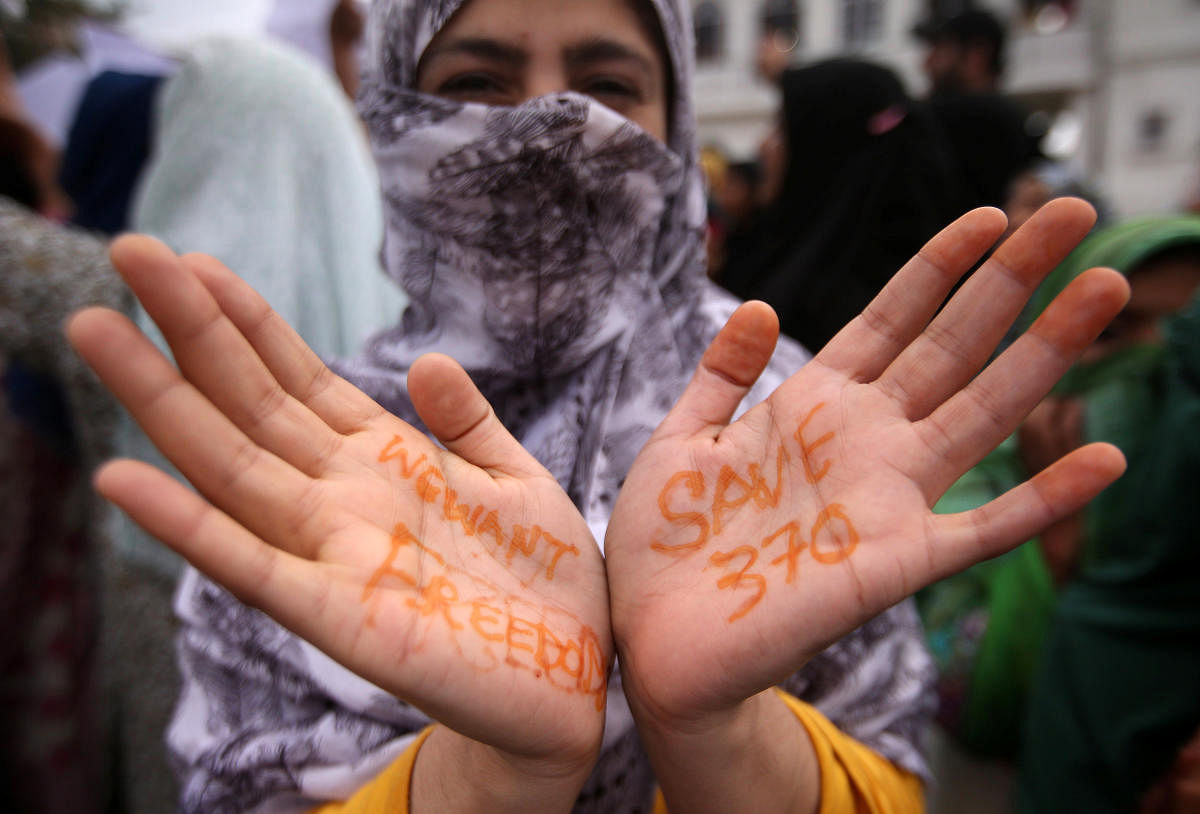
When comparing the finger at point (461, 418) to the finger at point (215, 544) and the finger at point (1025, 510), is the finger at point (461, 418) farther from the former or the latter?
the finger at point (1025, 510)

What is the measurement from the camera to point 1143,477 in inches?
50.4

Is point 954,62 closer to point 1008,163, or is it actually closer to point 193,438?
point 1008,163

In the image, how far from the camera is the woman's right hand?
0.52 meters

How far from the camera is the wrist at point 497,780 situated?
0.64 meters

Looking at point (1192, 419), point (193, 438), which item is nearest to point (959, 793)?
point (1192, 419)

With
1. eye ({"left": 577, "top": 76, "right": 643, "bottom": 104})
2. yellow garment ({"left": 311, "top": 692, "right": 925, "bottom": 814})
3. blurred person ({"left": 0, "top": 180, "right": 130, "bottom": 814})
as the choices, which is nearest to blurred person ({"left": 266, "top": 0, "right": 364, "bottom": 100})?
blurred person ({"left": 0, "top": 180, "right": 130, "bottom": 814})

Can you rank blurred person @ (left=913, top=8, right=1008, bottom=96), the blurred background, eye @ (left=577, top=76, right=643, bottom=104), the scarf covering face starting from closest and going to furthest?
the scarf covering face → eye @ (left=577, top=76, right=643, bottom=104) → blurred person @ (left=913, top=8, right=1008, bottom=96) → the blurred background

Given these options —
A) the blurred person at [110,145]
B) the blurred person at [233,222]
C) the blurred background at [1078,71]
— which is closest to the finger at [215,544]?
the blurred person at [233,222]

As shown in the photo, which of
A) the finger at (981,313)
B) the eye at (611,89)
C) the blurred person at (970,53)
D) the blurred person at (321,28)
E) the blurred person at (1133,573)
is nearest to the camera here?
the finger at (981,313)

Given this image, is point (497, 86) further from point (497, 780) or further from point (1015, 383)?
point (497, 780)

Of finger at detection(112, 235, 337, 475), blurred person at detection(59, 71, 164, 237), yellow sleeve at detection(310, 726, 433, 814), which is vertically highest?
finger at detection(112, 235, 337, 475)

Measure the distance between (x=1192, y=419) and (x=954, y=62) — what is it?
7.23ft

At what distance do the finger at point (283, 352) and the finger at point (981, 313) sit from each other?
54cm

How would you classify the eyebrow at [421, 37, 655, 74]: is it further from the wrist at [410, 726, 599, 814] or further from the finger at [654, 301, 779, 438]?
the wrist at [410, 726, 599, 814]
